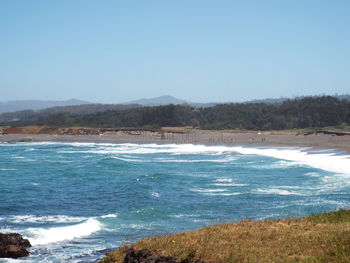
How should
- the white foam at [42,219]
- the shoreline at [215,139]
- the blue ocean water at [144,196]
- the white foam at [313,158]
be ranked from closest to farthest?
1. the blue ocean water at [144,196]
2. the white foam at [42,219]
3. the white foam at [313,158]
4. the shoreline at [215,139]

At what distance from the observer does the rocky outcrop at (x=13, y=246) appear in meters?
18.0

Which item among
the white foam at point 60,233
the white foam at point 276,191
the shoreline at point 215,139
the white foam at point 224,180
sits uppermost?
the shoreline at point 215,139

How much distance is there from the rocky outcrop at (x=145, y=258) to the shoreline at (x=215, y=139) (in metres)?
45.2

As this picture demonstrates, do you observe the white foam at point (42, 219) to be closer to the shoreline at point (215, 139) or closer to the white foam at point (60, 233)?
the white foam at point (60, 233)

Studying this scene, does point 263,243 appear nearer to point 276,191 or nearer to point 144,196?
point 144,196

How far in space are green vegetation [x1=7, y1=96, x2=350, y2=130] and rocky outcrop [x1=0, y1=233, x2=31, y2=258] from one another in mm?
85841

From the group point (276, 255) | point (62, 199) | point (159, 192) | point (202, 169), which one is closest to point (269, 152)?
point (202, 169)

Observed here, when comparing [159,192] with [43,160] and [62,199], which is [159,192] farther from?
[43,160]

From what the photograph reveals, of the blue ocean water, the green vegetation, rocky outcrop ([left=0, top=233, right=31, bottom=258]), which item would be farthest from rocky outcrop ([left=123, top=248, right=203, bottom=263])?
the green vegetation

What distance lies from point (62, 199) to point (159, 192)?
556cm

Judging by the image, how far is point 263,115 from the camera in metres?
112

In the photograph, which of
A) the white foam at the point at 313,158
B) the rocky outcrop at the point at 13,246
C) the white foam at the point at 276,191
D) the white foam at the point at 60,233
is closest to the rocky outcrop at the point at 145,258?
the rocky outcrop at the point at 13,246

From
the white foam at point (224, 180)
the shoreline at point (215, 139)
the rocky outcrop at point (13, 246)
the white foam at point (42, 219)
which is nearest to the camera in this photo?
the rocky outcrop at point (13, 246)

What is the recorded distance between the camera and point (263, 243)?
14.4m
